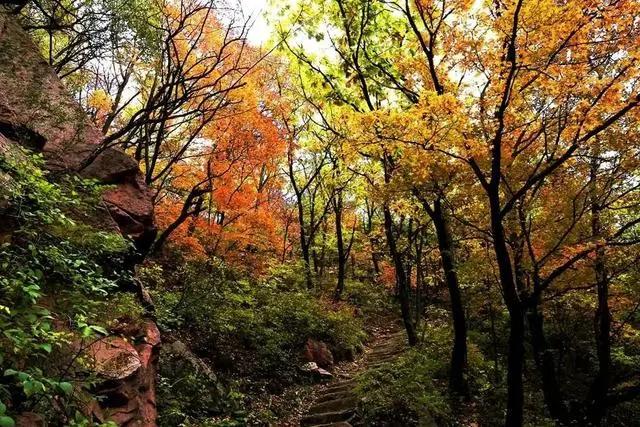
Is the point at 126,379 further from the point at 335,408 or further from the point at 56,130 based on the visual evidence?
the point at 335,408

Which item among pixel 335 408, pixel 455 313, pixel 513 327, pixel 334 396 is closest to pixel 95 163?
pixel 335 408

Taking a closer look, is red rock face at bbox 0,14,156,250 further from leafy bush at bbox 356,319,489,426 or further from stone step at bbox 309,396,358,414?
leafy bush at bbox 356,319,489,426

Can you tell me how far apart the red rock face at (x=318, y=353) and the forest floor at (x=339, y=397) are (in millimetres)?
350

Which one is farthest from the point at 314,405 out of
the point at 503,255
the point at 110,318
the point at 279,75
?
the point at 279,75

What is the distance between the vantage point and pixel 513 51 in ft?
20.1

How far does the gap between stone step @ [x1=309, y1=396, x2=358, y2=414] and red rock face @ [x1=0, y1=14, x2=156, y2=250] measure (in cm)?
514

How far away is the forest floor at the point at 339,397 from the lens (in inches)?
323

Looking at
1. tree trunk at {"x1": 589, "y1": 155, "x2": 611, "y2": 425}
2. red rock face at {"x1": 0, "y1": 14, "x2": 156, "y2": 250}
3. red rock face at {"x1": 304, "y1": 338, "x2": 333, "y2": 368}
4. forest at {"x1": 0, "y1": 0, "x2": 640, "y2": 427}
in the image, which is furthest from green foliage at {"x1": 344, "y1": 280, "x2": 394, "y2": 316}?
red rock face at {"x1": 0, "y1": 14, "x2": 156, "y2": 250}

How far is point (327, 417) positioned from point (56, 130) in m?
7.09

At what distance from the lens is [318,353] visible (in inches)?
484

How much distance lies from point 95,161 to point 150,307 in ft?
8.21

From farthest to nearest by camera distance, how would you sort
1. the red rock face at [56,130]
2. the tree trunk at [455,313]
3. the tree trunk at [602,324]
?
the tree trunk at [455,313] < the tree trunk at [602,324] < the red rock face at [56,130]

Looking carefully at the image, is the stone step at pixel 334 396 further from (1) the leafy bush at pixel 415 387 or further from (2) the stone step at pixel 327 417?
(2) the stone step at pixel 327 417

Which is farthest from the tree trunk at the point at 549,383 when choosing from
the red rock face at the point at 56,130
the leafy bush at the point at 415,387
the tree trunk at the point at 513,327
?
the red rock face at the point at 56,130
